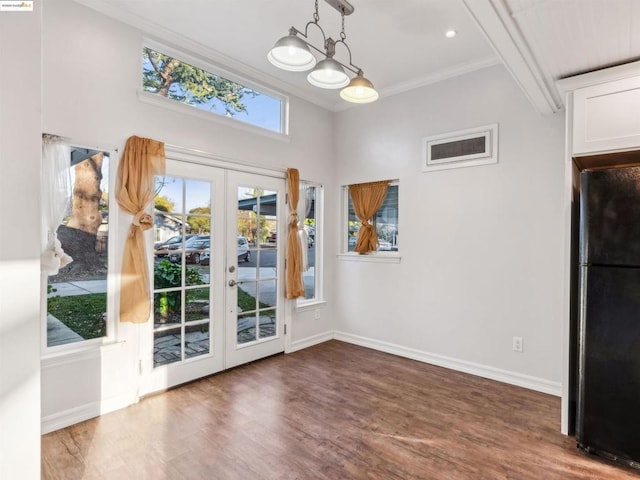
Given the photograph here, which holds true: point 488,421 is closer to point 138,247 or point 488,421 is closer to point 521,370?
point 521,370

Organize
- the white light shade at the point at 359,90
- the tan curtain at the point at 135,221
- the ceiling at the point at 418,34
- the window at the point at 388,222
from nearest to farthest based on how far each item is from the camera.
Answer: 1. the ceiling at the point at 418,34
2. the white light shade at the point at 359,90
3. the tan curtain at the point at 135,221
4. the window at the point at 388,222

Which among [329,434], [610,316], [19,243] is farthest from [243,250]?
[610,316]

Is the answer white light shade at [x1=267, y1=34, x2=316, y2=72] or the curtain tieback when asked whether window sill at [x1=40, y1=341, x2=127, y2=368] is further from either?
white light shade at [x1=267, y1=34, x2=316, y2=72]

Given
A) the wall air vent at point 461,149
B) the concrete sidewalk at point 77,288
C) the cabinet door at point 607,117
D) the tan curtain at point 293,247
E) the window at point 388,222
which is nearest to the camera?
the cabinet door at point 607,117

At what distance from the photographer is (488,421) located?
2709 millimetres

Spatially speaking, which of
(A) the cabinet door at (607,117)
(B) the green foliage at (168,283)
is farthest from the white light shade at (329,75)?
(B) the green foliage at (168,283)

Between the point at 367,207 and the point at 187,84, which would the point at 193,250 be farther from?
the point at 367,207

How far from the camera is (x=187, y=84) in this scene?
135 inches

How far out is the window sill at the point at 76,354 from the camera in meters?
2.55

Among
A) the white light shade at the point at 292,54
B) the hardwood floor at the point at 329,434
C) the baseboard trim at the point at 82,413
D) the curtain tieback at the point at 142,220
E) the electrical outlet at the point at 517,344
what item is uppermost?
the white light shade at the point at 292,54

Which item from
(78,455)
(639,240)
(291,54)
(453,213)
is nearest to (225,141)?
(291,54)

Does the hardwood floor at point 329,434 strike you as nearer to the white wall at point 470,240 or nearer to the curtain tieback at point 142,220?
the white wall at point 470,240

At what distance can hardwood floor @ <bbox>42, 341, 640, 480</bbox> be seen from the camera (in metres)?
2.14

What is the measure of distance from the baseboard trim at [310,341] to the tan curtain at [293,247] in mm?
652
